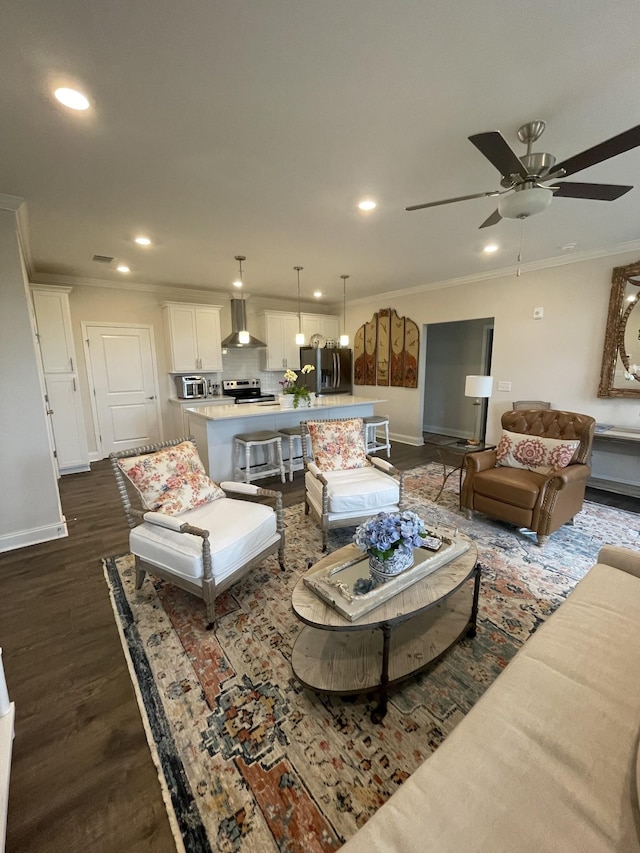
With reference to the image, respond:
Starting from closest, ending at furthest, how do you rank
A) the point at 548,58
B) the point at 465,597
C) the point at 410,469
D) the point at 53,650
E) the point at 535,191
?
the point at 548,58
the point at 535,191
the point at 53,650
the point at 465,597
the point at 410,469

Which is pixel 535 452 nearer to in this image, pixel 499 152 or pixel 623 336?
pixel 623 336

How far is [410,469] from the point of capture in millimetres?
4980

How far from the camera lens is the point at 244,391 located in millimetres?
6461

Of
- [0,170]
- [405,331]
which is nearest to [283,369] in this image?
[405,331]

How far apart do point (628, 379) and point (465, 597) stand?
11.8ft

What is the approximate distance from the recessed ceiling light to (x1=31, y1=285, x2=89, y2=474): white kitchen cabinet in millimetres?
3406

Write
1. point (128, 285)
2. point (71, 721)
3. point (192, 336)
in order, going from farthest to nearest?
point (192, 336)
point (128, 285)
point (71, 721)

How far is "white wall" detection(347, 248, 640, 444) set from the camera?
418 cm

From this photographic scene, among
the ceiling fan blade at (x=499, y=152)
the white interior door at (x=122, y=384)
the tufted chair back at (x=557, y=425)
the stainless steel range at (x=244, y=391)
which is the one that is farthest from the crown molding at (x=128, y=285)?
the ceiling fan blade at (x=499, y=152)

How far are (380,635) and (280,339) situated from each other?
19.0 ft

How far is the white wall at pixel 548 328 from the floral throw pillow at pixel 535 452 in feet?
5.14

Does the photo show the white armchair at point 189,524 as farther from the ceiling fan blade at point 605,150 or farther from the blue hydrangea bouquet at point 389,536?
the ceiling fan blade at point 605,150

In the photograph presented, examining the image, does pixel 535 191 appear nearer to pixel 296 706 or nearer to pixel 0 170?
pixel 296 706

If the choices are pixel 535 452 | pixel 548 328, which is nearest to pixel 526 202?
pixel 535 452
